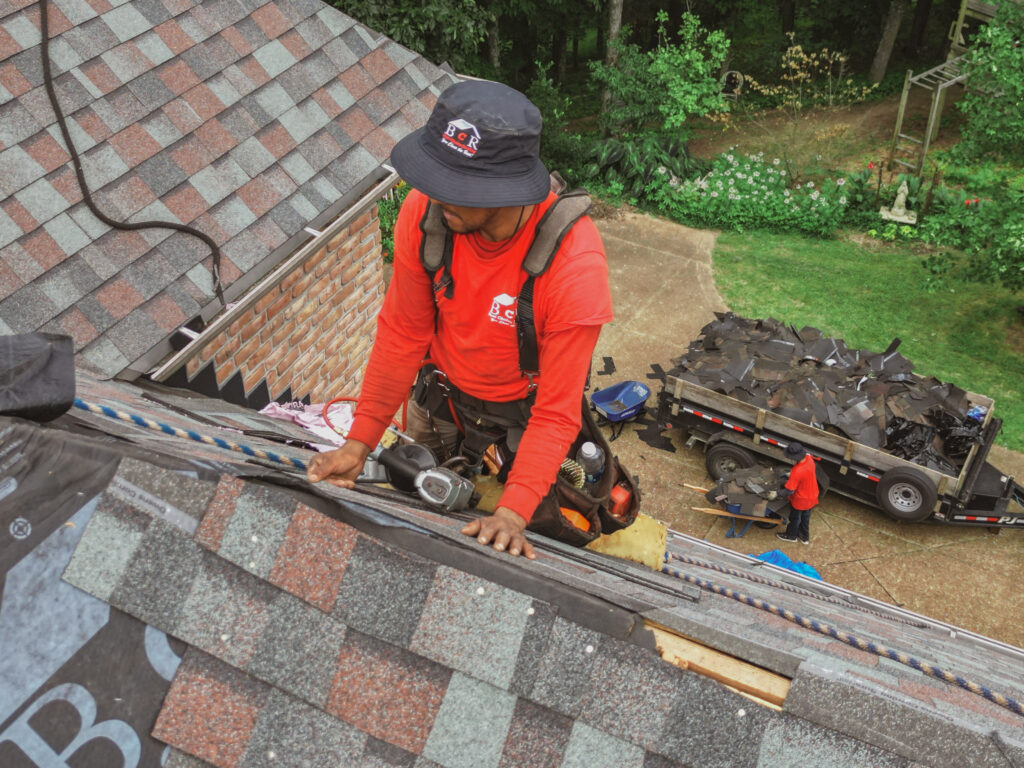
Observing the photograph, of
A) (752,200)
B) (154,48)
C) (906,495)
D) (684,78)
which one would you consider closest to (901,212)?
(752,200)

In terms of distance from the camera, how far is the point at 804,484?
359 inches

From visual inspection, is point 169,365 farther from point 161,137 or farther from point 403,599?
point 403,599

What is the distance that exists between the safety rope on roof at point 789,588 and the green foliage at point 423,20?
13282 millimetres

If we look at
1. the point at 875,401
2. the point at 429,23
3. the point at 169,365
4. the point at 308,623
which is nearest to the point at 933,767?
the point at 308,623

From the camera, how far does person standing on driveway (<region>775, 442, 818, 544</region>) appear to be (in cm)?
909

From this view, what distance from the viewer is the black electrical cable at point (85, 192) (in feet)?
16.7

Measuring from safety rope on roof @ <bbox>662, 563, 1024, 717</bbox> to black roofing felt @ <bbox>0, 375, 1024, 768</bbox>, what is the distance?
34cm

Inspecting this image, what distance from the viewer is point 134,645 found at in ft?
5.95

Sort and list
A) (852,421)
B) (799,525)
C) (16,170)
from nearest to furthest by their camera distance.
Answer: (16,170) < (799,525) < (852,421)

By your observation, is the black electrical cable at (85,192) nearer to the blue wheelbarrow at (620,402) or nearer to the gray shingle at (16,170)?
the gray shingle at (16,170)

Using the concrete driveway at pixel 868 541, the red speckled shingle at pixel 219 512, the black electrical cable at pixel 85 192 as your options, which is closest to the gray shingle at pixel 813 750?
the red speckled shingle at pixel 219 512

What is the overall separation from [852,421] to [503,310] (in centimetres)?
799

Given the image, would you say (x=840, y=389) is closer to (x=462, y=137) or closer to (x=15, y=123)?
(x=462, y=137)

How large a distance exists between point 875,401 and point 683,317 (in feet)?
15.5
